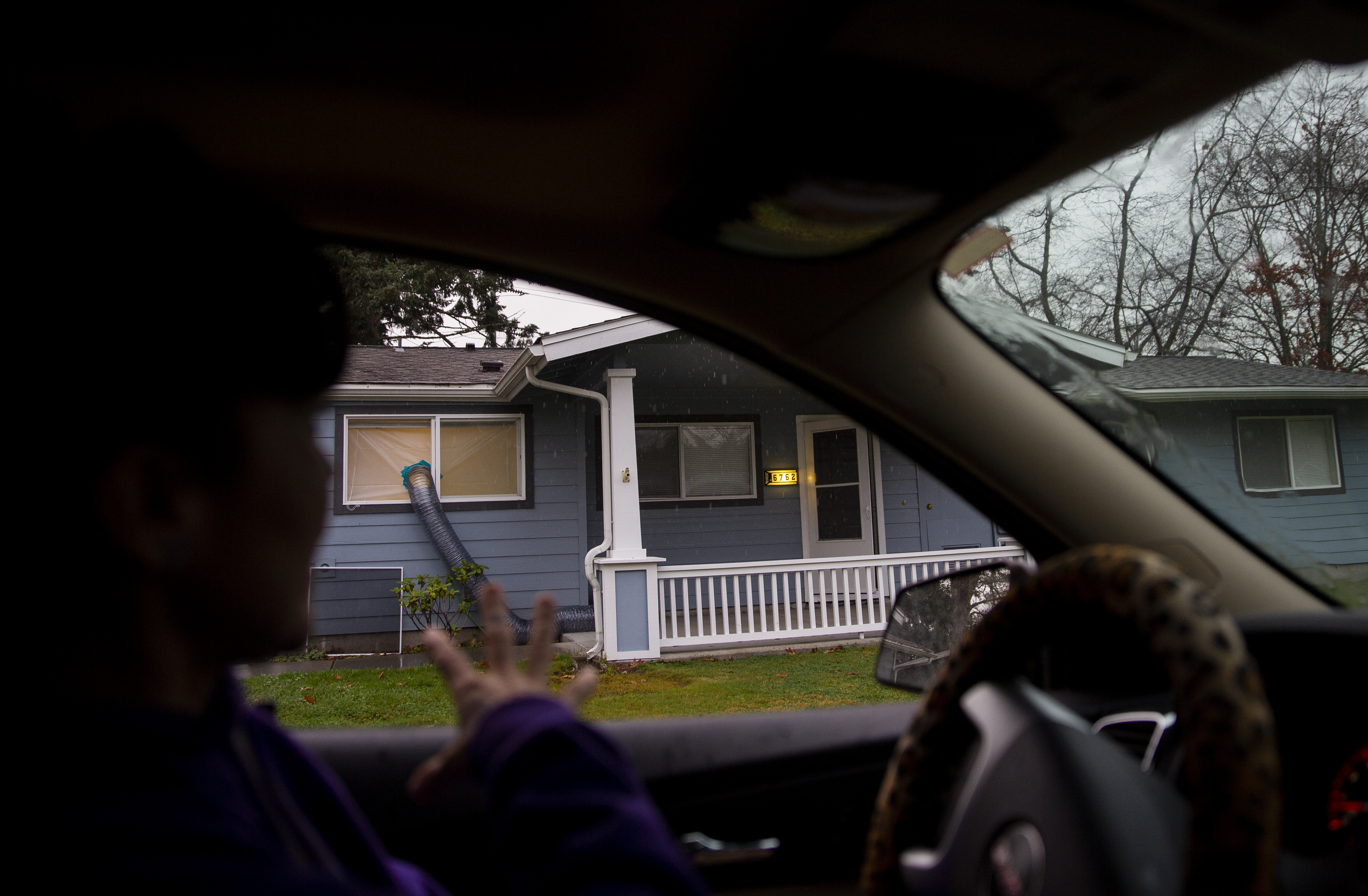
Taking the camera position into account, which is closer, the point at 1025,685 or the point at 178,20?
the point at 1025,685

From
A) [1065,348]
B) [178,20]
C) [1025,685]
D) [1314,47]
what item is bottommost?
[1025,685]

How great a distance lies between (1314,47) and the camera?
3.38 ft

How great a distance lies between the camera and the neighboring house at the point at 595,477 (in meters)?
9.31

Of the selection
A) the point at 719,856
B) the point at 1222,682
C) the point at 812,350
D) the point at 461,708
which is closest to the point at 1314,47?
the point at 1222,682

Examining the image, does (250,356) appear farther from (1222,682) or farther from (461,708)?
(1222,682)

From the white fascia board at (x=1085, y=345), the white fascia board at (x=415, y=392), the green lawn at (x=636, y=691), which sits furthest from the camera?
the white fascia board at (x=415, y=392)

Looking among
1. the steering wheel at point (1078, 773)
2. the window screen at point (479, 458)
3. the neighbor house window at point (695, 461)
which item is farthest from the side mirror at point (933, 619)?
the neighbor house window at point (695, 461)

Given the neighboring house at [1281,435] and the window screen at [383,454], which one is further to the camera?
the window screen at [383,454]

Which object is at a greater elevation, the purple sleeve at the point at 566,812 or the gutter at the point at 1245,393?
the gutter at the point at 1245,393

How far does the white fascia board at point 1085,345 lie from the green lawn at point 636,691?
215 centimetres

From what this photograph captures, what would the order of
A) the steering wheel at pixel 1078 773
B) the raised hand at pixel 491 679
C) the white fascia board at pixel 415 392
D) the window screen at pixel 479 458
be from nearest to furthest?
the steering wheel at pixel 1078 773 → the raised hand at pixel 491 679 → the white fascia board at pixel 415 392 → the window screen at pixel 479 458

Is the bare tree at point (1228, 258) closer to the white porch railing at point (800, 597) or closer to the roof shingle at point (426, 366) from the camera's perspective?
the white porch railing at point (800, 597)

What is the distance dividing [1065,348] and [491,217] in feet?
4.26

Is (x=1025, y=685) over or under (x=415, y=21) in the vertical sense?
under
